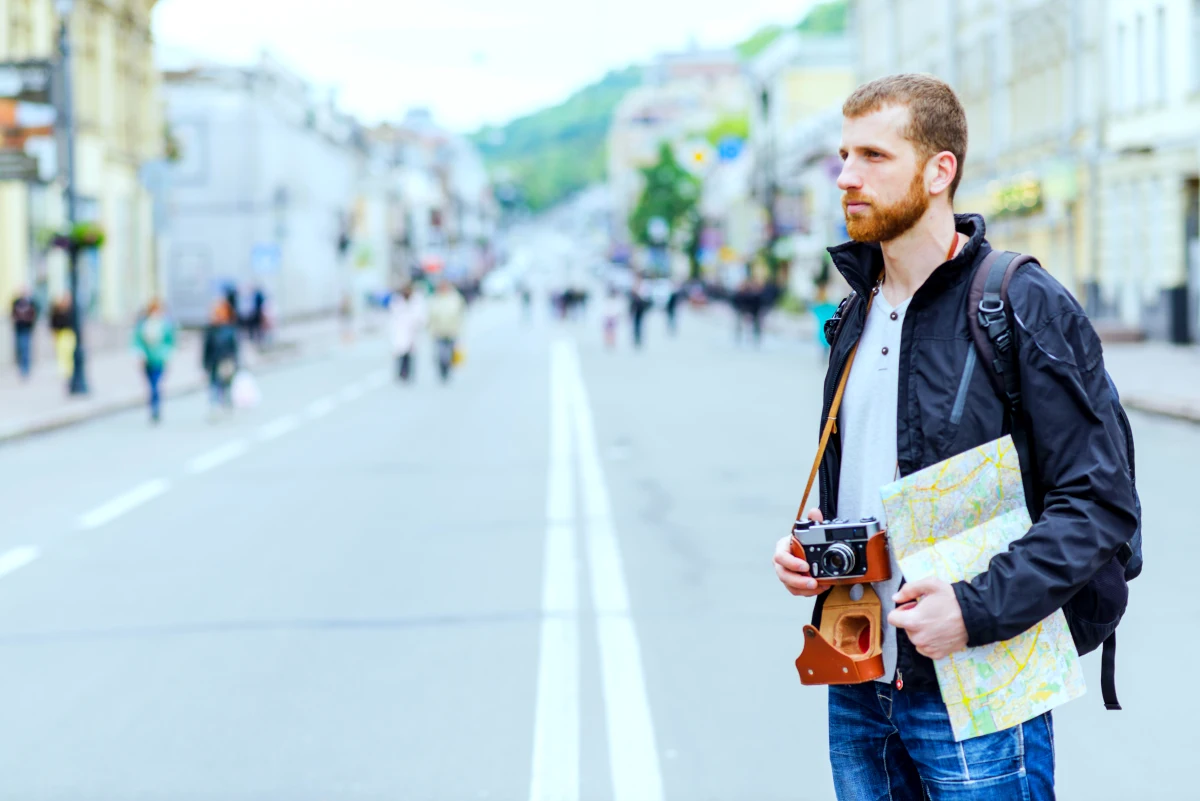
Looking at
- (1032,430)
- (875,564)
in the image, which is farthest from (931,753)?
(1032,430)

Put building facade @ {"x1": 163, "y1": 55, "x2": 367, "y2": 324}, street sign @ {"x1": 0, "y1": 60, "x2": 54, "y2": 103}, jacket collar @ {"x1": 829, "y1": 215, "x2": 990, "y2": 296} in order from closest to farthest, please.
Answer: jacket collar @ {"x1": 829, "y1": 215, "x2": 990, "y2": 296}
street sign @ {"x1": 0, "y1": 60, "x2": 54, "y2": 103}
building facade @ {"x1": 163, "y1": 55, "x2": 367, "y2": 324}

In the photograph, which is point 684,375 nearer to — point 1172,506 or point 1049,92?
point 1049,92

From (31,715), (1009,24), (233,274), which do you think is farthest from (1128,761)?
(233,274)

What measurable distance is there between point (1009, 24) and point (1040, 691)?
45251 millimetres

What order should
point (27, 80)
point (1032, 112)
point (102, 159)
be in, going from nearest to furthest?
point (27, 80) → point (102, 159) → point (1032, 112)

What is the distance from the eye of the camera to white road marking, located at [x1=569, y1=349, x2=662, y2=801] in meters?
5.54

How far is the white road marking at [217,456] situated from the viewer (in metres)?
16.3

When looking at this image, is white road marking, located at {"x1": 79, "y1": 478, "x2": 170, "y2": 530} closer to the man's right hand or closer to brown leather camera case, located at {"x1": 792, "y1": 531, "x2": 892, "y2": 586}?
the man's right hand

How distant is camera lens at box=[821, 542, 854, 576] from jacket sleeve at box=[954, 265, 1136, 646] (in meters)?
0.20

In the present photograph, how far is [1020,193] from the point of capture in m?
42.1

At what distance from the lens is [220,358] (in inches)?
875

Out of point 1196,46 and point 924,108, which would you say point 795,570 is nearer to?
point 924,108

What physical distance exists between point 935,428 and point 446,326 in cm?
2743

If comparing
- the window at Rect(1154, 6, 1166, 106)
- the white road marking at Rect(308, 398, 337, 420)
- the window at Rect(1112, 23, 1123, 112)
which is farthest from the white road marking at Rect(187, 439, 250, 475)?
the window at Rect(1112, 23, 1123, 112)
